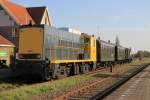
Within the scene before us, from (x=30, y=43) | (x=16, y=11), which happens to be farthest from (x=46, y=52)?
(x=16, y=11)

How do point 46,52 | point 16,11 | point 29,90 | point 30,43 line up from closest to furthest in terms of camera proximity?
point 29,90 → point 46,52 → point 30,43 → point 16,11

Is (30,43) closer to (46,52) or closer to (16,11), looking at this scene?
(46,52)

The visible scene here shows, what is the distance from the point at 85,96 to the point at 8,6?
152 feet

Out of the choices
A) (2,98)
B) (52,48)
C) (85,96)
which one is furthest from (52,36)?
(2,98)

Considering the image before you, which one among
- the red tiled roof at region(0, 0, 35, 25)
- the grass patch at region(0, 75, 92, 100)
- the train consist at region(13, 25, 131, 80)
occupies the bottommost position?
the grass patch at region(0, 75, 92, 100)

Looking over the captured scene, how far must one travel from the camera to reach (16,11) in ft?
202

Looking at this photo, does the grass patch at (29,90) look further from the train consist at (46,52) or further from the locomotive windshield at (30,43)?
the locomotive windshield at (30,43)

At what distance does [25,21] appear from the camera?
2438 inches

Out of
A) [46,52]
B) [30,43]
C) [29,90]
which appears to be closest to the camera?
[29,90]

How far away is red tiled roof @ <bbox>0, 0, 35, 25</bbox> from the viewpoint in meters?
59.1

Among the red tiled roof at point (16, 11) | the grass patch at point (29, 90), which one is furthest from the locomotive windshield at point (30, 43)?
the red tiled roof at point (16, 11)

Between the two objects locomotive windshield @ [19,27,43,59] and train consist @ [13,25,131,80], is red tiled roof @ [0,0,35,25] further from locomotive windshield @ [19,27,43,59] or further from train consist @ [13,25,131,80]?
locomotive windshield @ [19,27,43,59]

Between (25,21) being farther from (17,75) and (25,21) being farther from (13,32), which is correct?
(17,75)

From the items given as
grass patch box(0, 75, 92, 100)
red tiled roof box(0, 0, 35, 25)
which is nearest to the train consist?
grass patch box(0, 75, 92, 100)
